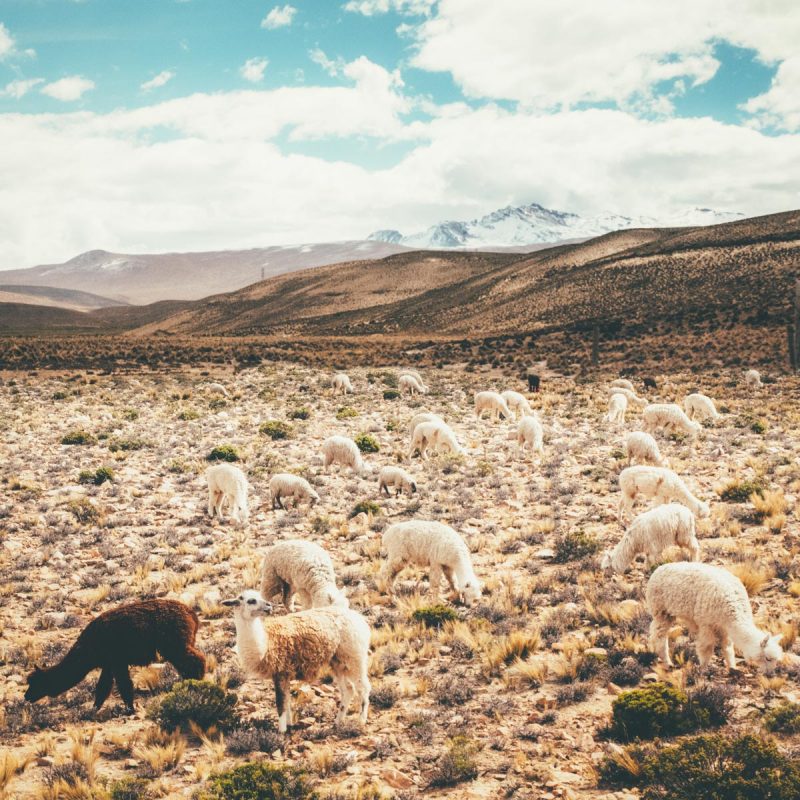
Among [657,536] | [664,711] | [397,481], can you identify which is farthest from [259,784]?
[397,481]

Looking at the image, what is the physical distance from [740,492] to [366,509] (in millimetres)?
8081

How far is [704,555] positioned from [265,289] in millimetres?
178829

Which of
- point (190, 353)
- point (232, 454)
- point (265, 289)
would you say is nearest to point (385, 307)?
point (265, 289)

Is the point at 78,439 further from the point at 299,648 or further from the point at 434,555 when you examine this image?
the point at 299,648

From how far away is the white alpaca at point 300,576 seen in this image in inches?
321

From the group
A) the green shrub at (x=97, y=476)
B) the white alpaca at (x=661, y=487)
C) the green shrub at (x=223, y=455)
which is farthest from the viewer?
the green shrub at (x=223, y=455)

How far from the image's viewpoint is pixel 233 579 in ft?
33.2

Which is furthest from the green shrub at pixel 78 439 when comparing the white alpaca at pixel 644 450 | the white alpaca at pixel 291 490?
the white alpaca at pixel 644 450

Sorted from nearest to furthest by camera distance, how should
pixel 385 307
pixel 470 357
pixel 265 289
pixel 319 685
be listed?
pixel 319 685
pixel 470 357
pixel 385 307
pixel 265 289

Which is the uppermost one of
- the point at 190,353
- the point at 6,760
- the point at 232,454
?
the point at 190,353

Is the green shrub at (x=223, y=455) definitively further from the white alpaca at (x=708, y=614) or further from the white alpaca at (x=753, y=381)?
the white alpaca at (x=753, y=381)

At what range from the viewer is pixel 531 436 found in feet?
59.3

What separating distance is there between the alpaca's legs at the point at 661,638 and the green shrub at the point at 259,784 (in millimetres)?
4224

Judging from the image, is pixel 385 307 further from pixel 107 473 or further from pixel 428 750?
pixel 428 750
